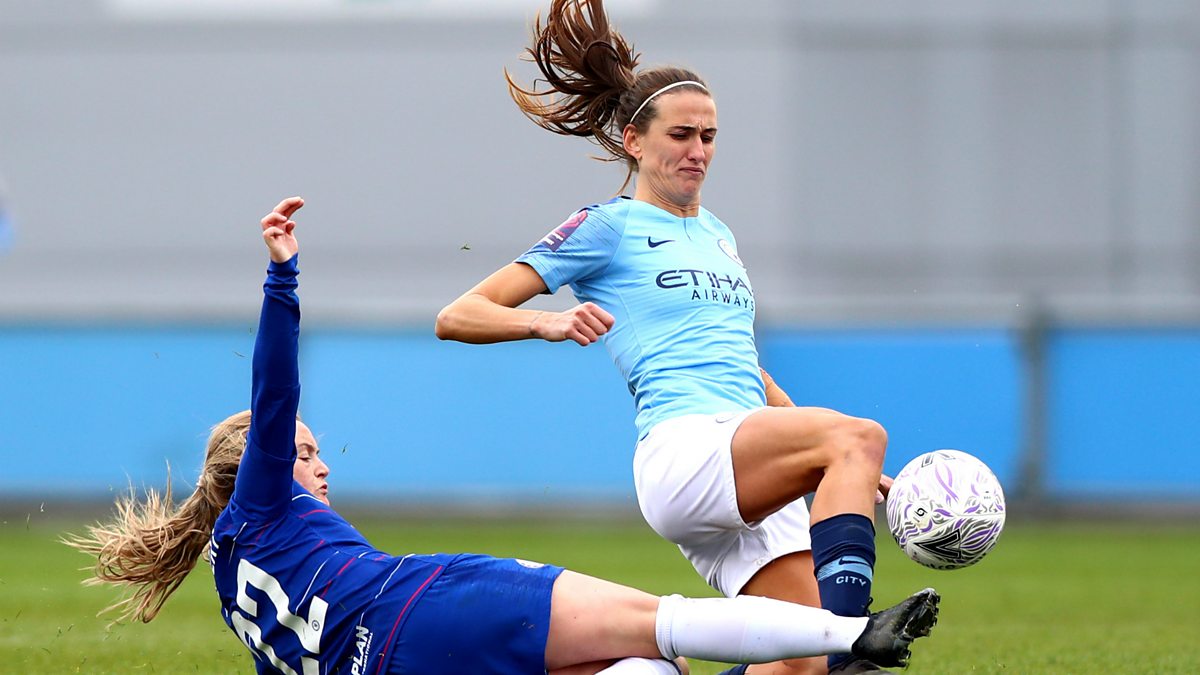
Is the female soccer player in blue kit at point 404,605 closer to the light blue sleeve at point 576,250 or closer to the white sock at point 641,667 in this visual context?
the white sock at point 641,667

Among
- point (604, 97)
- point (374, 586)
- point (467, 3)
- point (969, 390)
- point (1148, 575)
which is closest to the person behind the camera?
point (374, 586)

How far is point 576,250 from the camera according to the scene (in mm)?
5234

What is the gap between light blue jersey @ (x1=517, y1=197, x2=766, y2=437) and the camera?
16.8 feet

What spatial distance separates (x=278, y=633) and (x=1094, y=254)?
17.2m

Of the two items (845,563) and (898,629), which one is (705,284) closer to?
(845,563)

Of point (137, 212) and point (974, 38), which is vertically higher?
point (974, 38)

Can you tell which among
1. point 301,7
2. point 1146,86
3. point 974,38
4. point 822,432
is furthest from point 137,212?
→ point 822,432

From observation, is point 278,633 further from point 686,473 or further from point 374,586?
point 686,473

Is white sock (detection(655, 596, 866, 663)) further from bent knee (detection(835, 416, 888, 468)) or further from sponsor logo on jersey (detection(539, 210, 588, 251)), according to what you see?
sponsor logo on jersey (detection(539, 210, 588, 251))

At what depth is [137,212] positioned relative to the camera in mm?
20672

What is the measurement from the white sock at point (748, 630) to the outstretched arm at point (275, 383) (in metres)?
1.12

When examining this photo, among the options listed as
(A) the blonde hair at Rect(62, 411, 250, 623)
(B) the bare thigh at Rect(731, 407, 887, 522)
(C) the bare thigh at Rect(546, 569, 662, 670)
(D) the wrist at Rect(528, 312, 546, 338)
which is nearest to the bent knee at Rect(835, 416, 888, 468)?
(B) the bare thigh at Rect(731, 407, 887, 522)

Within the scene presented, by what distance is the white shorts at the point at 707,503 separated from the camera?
485 centimetres

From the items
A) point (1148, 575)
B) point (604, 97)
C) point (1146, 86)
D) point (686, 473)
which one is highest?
point (1146, 86)
